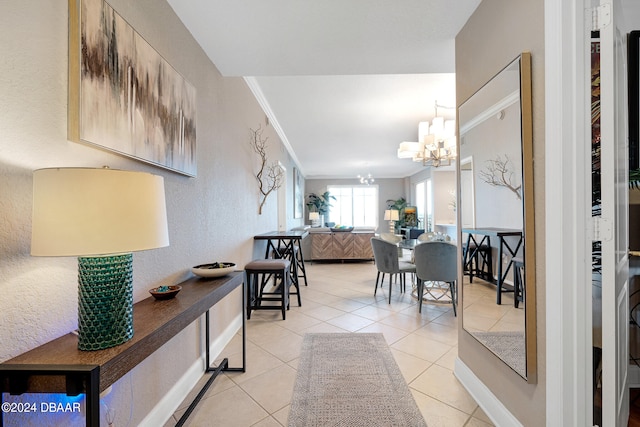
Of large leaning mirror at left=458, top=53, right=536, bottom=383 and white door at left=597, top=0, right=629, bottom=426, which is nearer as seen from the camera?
white door at left=597, top=0, right=629, bottom=426

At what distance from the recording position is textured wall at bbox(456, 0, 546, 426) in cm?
125

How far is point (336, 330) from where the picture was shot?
2873 millimetres

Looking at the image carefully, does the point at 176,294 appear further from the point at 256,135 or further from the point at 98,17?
the point at 256,135

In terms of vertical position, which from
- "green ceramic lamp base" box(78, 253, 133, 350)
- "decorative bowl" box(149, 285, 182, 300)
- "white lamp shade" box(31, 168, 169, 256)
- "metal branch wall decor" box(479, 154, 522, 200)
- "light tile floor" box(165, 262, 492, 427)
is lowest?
"light tile floor" box(165, 262, 492, 427)

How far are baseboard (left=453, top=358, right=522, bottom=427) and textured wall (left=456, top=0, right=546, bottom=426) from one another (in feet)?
0.11

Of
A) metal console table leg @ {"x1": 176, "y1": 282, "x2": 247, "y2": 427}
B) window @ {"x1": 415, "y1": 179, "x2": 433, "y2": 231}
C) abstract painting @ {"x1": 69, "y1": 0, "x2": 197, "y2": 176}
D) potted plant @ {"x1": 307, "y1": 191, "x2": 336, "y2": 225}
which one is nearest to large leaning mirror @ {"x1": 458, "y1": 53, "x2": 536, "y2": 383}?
metal console table leg @ {"x1": 176, "y1": 282, "x2": 247, "y2": 427}

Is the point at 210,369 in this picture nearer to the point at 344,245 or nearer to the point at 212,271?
the point at 212,271

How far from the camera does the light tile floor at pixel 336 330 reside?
1662 mm

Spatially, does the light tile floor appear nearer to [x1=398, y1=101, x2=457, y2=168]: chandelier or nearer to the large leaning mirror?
the large leaning mirror

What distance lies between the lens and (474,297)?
6.03ft

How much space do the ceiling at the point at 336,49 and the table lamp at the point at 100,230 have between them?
1.44 meters

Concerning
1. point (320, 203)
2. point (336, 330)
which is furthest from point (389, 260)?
point (320, 203)

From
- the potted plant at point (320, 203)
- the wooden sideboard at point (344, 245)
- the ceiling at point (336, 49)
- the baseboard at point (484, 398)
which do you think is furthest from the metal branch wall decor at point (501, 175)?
the potted plant at point (320, 203)

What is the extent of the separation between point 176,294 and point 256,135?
2.66 meters
